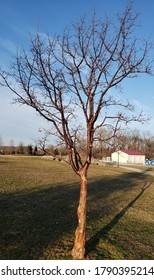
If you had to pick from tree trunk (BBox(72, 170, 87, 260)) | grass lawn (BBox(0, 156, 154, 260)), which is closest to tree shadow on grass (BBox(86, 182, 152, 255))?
grass lawn (BBox(0, 156, 154, 260))

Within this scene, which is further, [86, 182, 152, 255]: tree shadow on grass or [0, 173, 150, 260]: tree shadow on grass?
[86, 182, 152, 255]: tree shadow on grass

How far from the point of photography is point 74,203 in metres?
9.02

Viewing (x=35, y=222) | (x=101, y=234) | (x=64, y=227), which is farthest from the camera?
(x=35, y=222)

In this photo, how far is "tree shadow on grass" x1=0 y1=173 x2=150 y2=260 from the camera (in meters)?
Answer: 4.57

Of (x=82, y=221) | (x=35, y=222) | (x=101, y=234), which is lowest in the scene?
(x=101, y=234)

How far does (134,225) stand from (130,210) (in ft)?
6.79

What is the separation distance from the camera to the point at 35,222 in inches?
247

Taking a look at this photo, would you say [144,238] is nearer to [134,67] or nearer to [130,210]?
[130,210]

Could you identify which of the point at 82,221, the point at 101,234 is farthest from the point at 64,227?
the point at 82,221

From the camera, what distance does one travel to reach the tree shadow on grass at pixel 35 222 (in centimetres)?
457

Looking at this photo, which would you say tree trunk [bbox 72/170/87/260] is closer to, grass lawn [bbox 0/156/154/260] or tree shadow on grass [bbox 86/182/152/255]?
grass lawn [bbox 0/156/154/260]

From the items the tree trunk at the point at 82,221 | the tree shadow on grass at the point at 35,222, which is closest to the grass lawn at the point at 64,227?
the tree shadow on grass at the point at 35,222

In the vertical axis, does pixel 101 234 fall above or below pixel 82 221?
below

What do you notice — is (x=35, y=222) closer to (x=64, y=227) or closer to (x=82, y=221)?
(x=64, y=227)
